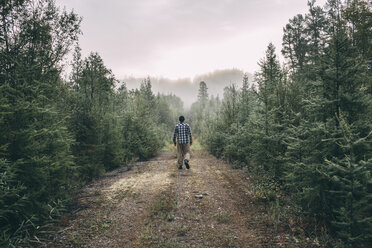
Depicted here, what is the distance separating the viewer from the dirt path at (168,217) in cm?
392

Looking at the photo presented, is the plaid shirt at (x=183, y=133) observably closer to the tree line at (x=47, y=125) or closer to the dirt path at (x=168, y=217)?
the dirt path at (x=168, y=217)

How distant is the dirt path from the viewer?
392 cm

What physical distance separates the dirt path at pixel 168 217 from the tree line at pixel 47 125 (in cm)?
83

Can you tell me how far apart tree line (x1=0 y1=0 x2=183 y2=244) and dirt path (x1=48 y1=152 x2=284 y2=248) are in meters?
0.83

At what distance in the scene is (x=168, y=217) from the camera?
486 centimetres

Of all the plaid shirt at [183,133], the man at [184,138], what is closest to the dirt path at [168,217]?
the man at [184,138]

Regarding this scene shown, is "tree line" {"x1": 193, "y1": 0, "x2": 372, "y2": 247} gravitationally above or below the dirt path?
above

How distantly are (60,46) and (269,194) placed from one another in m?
13.1

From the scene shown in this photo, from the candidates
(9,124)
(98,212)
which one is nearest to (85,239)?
(98,212)

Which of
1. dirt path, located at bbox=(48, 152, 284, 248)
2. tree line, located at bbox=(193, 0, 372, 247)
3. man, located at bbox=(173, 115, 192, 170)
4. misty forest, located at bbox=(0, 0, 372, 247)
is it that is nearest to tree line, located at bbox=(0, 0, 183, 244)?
misty forest, located at bbox=(0, 0, 372, 247)

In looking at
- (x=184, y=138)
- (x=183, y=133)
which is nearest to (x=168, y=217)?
(x=184, y=138)

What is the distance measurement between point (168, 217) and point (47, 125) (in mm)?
4280

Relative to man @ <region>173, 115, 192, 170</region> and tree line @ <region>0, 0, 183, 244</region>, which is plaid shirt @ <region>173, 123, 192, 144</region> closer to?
man @ <region>173, 115, 192, 170</region>

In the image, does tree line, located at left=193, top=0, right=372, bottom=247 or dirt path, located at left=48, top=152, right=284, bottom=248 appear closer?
tree line, located at left=193, top=0, right=372, bottom=247
